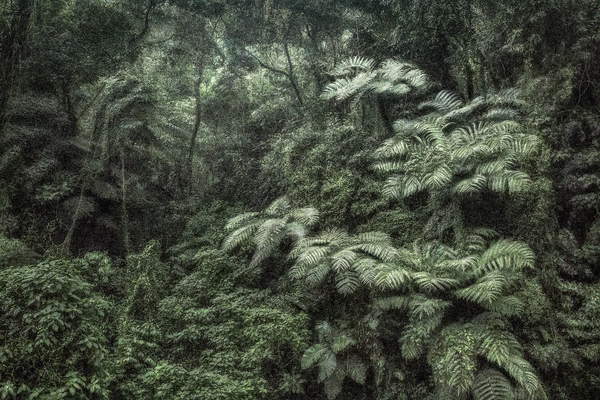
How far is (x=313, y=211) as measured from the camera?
721cm

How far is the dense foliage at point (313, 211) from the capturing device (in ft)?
15.2

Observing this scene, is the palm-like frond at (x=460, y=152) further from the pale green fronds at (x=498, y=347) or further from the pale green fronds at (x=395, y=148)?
the pale green fronds at (x=498, y=347)

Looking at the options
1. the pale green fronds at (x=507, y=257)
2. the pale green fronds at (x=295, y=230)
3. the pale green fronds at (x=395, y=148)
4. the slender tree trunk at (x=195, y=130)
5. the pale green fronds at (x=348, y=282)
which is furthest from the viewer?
the slender tree trunk at (x=195, y=130)

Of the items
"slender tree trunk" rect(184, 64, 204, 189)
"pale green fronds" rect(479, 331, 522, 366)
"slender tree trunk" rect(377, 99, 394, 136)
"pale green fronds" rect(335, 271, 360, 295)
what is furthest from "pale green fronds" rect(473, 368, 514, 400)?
"slender tree trunk" rect(184, 64, 204, 189)

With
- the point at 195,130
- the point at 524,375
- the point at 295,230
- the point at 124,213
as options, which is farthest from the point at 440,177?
the point at 195,130

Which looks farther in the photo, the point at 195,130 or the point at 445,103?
the point at 195,130

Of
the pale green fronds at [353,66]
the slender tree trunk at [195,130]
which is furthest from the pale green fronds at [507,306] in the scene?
the slender tree trunk at [195,130]

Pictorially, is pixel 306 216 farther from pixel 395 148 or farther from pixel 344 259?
pixel 395 148

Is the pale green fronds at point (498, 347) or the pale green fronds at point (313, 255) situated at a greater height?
the pale green fronds at point (313, 255)

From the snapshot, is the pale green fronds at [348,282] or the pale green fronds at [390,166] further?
the pale green fronds at [390,166]

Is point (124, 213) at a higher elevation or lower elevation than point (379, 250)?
higher

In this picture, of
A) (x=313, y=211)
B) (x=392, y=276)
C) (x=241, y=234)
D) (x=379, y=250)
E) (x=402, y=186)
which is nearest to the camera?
(x=392, y=276)

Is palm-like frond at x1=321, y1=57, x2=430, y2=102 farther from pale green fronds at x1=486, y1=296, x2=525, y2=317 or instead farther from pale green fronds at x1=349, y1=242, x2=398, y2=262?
pale green fronds at x1=486, y1=296, x2=525, y2=317

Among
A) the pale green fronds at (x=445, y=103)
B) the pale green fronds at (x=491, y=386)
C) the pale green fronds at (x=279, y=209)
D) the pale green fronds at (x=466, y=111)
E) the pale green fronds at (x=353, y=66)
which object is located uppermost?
the pale green fronds at (x=353, y=66)
